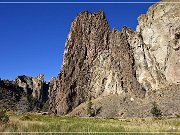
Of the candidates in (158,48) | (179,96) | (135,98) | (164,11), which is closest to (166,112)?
(179,96)

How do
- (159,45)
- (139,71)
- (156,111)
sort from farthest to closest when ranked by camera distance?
1. (139,71)
2. (159,45)
3. (156,111)

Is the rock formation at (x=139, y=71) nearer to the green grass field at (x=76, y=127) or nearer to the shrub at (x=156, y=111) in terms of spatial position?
the shrub at (x=156, y=111)

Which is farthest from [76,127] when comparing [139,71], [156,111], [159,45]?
[139,71]

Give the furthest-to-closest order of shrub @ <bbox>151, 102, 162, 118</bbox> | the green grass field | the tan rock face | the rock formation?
the tan rock face < the rock formation < shrub @ <bbox>151, 102, 162, 118</bbox> < the green grass field

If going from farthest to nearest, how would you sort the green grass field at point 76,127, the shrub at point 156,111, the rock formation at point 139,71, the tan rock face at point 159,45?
the tan rock face at point 159,45
the rock formation at point 139,71
the shrub at point 156,111
the green grass field at point 76,127

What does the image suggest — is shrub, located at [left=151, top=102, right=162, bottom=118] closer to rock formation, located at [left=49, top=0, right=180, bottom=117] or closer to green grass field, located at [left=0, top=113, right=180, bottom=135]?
rock formation, located at [left=49, top=0, right=180, bottom=117]

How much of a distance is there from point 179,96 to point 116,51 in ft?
173

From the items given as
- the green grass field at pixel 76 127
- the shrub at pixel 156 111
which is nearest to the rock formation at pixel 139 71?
the shrub at pixel 156 111

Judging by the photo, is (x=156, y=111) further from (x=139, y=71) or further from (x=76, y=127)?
(x=76, y=127)

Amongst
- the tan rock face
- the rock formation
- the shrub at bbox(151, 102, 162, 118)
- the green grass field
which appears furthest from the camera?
the tan rock face

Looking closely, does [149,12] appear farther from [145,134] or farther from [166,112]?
[145,134]

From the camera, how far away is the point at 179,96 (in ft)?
488

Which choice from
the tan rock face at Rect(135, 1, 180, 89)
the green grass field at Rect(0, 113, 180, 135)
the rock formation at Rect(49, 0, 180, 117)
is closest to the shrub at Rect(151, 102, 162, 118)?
the rock formation at Rect(49, 0, 180, 117)

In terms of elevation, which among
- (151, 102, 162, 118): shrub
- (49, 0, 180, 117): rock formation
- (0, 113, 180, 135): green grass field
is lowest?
(0, 113, 180, 135): green grass field
